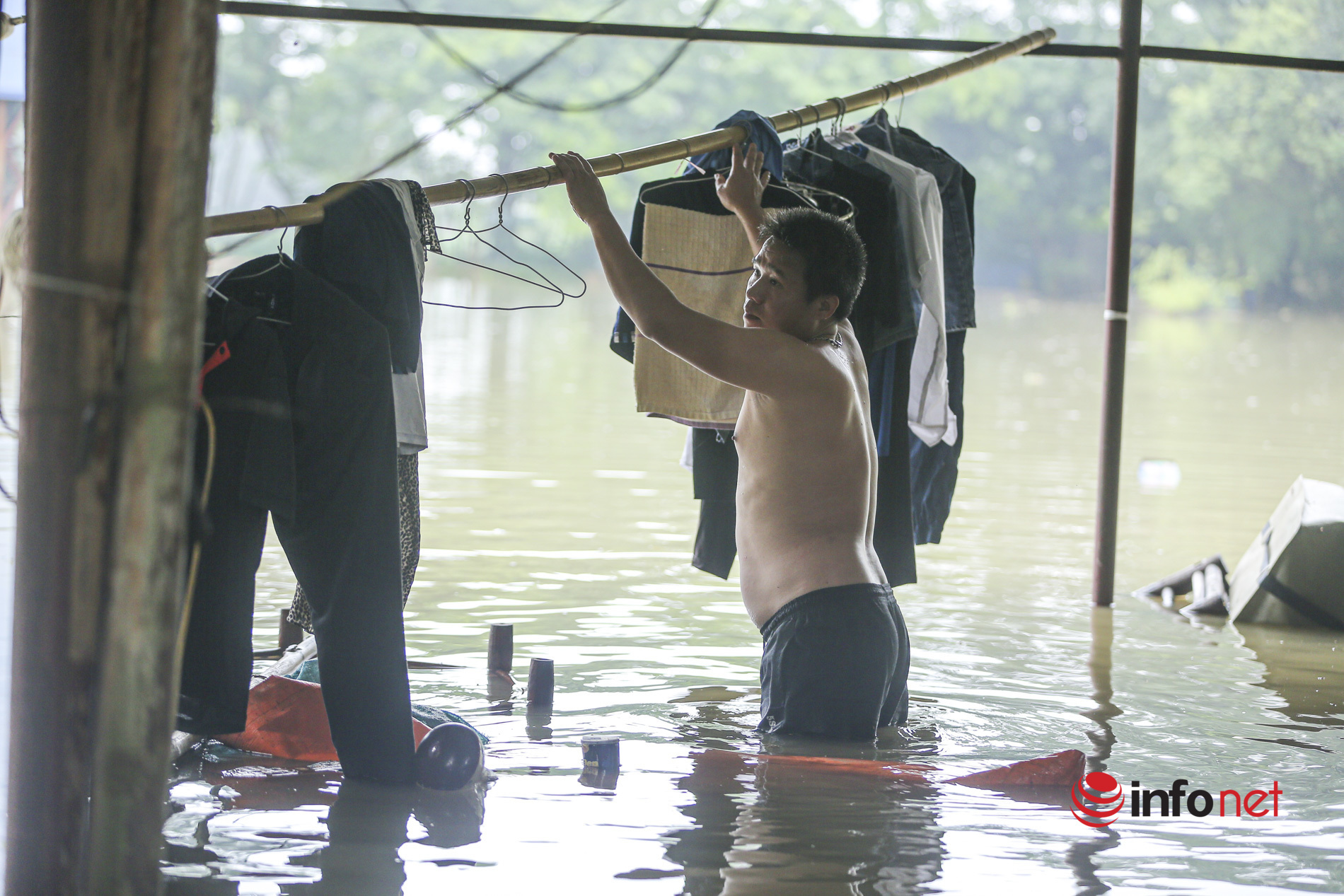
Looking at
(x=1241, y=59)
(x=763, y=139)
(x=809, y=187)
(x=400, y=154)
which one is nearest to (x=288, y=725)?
(x=400, y=154)

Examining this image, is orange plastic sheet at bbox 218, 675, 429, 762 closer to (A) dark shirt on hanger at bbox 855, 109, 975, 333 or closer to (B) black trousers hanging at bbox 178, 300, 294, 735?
(B) black trousers hanging at bbox 178, 300, 294, 735

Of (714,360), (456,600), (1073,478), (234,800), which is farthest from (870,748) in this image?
(1073,478)

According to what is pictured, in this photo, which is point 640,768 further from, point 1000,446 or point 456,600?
point 1000,446

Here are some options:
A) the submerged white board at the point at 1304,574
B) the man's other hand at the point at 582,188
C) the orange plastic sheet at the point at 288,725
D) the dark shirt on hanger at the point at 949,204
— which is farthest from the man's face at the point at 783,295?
the submerged white board at the point at 1304,574

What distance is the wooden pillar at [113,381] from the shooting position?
6.27ft

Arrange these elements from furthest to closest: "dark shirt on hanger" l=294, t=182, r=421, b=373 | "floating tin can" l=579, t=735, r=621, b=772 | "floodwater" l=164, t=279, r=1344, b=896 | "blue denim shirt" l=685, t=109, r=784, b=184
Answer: "blue denim shirt" l=685, t=109, r=784, b=184
"floating tin can" l=579, t=735, r=621, b=772
"dark shirt on hanger" l=294, t=182, r=421, b=373
"floodwater" l=164, t=279, r=1344, b=896

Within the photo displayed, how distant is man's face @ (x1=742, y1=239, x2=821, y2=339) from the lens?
3273 millimetres

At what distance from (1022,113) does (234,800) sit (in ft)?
166

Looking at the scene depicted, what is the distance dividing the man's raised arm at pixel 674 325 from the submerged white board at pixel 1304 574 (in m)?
→ 3.24

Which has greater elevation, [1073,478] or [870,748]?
[1073,478]

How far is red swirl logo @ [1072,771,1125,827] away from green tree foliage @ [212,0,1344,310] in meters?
40.1

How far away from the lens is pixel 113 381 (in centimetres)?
198

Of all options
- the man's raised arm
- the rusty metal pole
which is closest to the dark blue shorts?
the man's raised arm

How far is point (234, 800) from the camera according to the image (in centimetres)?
314
